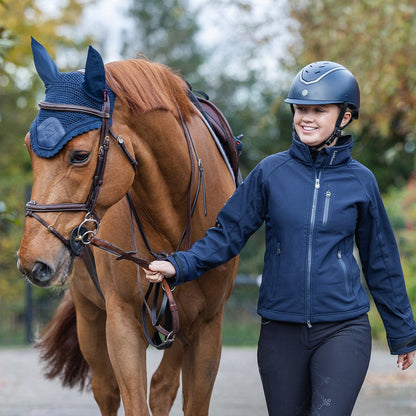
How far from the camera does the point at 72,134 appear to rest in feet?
9.52

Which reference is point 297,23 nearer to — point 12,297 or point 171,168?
point 12,297

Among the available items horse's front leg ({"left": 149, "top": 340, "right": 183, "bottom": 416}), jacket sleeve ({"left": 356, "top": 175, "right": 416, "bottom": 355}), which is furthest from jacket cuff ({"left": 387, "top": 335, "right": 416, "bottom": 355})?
horse's front leg ({"left": 149, "top": 340, "right": 183, "bottom": 416})

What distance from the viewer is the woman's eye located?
2.92m

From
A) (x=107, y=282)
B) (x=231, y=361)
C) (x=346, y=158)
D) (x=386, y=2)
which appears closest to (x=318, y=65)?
(x=346, y=158)

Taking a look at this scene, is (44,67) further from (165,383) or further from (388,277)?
(165,383)

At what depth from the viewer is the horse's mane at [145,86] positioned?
319 cm

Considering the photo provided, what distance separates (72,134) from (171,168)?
69 cm

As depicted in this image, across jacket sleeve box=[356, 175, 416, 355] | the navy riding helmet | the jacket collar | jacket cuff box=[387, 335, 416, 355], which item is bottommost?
jacket cuff box=[387, 335, 416, 355]

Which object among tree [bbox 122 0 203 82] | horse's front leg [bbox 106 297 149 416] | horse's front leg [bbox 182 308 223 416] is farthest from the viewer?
tree [bbox 122 0 203 82]

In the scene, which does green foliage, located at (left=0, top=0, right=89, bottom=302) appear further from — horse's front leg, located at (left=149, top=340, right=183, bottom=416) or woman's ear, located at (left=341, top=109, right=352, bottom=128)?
woman's ear, located at (left=341, top=109, right=352, bottom=128)

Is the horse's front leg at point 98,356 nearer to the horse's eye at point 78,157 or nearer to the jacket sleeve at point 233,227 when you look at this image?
the jacket sleeve at point 233,227

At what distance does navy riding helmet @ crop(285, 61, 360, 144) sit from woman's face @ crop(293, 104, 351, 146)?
0.09 ft

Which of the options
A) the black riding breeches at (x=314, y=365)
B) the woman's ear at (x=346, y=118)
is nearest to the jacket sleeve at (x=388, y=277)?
the black riding breeches at (x=314, y=365)

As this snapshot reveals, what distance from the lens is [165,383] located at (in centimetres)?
457
